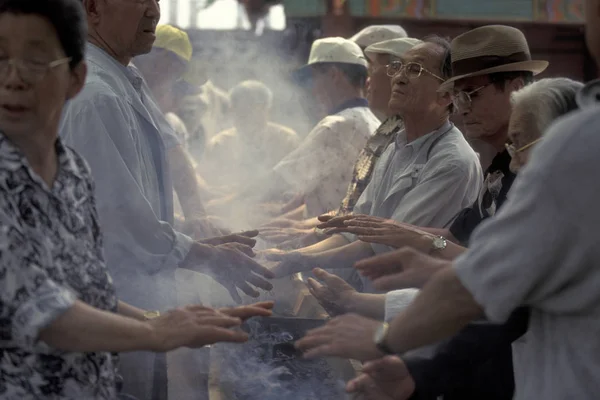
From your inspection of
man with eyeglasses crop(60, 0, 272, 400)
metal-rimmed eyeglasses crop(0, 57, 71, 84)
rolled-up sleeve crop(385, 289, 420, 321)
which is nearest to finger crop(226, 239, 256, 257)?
man with eyeglasses crop(60, 0, 272, 400)

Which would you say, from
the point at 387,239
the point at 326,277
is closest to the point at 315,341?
the point at 326,277

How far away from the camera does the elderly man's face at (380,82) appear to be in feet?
17.7

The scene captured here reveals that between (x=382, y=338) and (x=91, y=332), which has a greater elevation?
(x=91, y=332)

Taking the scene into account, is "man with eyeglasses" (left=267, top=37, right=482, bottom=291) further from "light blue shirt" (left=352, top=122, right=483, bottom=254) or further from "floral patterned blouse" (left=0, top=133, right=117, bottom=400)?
"floral patterned blouse" (left=0, top=133, right=117, bottom=400)

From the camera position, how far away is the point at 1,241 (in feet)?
5.81

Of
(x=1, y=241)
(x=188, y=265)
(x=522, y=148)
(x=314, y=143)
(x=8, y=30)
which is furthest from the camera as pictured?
(x=314, y=143)

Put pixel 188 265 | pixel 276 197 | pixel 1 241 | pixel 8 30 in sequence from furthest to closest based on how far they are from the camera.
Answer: pixel 276 197
pixel 188 265
pixel 8 30
pixel 1 241

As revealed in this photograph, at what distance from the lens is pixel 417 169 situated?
403cm

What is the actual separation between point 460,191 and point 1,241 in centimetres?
257

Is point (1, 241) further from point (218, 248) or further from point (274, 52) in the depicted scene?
point (274, 52)

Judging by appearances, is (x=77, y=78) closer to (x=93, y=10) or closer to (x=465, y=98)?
(x=93, y=10)

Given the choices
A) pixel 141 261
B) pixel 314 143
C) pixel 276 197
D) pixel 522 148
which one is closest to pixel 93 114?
pixel 141 261

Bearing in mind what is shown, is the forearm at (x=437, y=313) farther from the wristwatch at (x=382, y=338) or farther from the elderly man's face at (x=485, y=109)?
the elderly man's face at (x=485, y=109)

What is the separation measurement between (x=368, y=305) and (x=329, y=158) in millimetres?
2658
